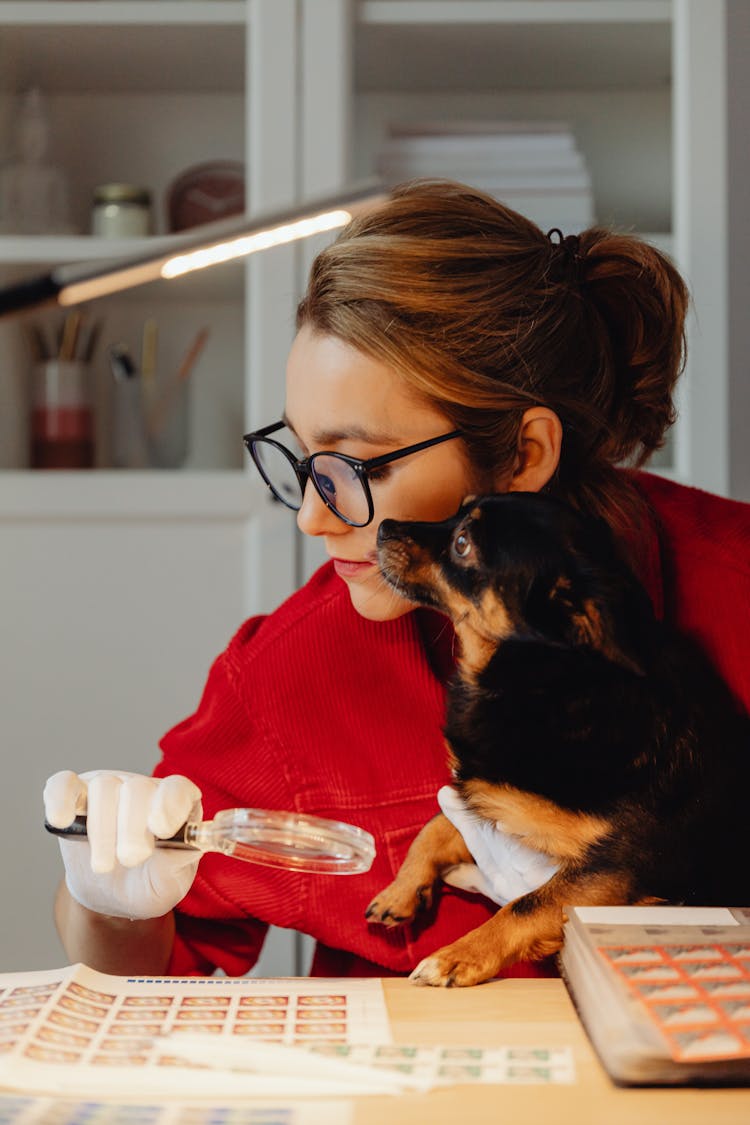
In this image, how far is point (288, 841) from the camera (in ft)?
2.80

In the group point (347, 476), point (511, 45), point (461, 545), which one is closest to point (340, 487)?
point (347, 476)

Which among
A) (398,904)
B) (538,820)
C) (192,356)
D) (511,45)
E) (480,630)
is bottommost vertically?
(398,904)

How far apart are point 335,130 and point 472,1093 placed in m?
1.66

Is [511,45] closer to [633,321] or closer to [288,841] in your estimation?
[633,321]

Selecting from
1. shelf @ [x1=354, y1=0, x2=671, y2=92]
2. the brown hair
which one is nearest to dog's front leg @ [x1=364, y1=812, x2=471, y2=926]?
the brown hair

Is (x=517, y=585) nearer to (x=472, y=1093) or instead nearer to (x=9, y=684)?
(x=472, y=1093)

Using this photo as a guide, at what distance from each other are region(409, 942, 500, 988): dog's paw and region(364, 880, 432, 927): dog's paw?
173 mm

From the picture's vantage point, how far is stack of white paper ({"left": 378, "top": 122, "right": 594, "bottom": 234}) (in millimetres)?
1971

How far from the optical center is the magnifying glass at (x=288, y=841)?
85cm

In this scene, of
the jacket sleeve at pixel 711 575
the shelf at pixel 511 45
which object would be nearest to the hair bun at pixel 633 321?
the jacket sleeve at pixel 711 575

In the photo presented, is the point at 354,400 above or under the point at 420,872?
above

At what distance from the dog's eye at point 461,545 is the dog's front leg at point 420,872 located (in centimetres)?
27

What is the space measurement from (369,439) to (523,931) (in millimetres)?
477

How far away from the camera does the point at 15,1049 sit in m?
0.68
